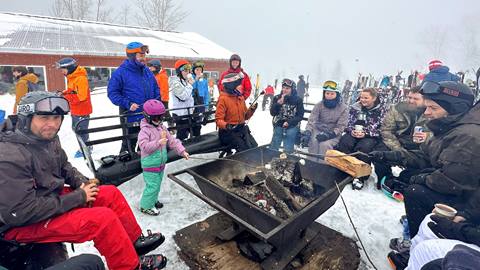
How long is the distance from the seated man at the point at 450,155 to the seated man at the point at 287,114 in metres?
2.99

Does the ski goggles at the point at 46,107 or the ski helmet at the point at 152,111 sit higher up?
the ski goggles at the point at 46,107

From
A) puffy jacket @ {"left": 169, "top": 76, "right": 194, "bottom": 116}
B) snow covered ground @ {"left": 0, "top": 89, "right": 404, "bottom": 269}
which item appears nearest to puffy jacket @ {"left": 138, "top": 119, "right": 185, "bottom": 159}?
snow covered ground @ {"left": 0, "top": 89, "right": 404, "bottom": 269}

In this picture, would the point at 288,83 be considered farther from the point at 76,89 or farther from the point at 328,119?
the point at 76,89

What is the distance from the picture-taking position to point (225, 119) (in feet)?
15.8

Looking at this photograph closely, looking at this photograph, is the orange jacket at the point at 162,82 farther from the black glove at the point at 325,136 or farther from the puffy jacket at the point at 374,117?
the puffy jacket at the point at 374,117

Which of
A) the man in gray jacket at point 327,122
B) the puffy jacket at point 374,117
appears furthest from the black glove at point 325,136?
the puffy jacket at point 374,117

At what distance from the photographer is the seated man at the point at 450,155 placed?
2244 mm

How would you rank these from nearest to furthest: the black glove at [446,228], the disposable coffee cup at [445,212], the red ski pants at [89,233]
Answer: the red ski pants at [89,233]
the black glove at [446,228]
the disposable coffee cup at [445,212]

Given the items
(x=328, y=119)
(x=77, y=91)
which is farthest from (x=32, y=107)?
(x=328, y=119)

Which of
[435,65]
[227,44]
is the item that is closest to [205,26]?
[227,44]

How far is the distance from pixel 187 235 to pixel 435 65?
23.4ft

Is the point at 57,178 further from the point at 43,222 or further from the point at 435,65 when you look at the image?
the point at 435,65

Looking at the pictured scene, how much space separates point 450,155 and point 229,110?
3.25m

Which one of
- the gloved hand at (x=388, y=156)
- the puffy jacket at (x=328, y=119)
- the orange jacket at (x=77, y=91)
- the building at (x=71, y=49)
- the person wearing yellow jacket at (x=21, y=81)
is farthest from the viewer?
the building at (x=71, y=49)
